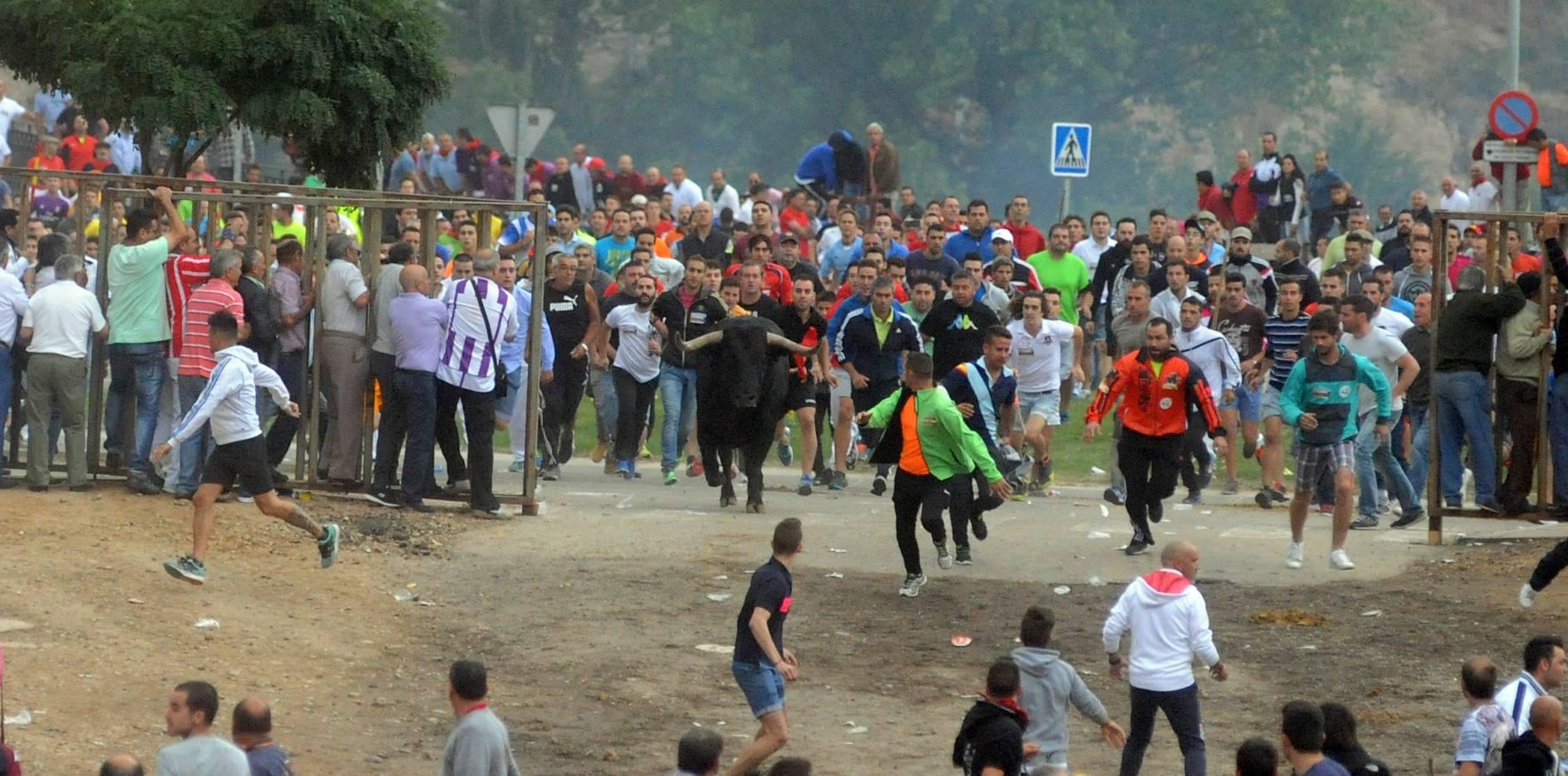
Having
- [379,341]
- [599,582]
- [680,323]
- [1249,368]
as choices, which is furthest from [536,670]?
[1249,368]

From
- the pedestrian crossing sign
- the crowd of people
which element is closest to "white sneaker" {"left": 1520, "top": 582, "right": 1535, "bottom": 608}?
the crowd of people

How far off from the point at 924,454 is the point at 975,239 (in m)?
8.11

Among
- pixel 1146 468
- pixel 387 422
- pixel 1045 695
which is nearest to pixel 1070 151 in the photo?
pixel 1146 468

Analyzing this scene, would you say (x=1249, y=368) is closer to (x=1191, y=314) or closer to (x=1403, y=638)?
(x=1191, y=314)

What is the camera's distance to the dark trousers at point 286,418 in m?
15.0

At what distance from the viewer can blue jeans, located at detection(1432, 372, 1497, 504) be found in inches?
575

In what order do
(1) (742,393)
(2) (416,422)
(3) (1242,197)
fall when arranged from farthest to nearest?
1. (3) (1242,197)
2. (1) (742,393)
3. (2) (416,422)

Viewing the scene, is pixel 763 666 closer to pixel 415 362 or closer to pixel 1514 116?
pixel 415 362

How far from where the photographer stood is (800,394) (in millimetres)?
16547

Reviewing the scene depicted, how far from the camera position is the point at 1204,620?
9312mm

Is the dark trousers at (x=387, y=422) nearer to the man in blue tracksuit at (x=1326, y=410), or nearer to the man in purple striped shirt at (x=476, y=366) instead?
the man in purple striped shirt at (x=476, y=366)

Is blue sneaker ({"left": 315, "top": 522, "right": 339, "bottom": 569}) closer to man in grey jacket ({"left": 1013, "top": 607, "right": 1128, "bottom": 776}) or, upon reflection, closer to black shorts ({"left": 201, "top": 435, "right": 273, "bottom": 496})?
black shorts ({"left": 201, "top": 435, "right": 273, "bottom": 496})

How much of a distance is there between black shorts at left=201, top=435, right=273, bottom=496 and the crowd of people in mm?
13

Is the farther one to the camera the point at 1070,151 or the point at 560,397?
the point at 1070,151
